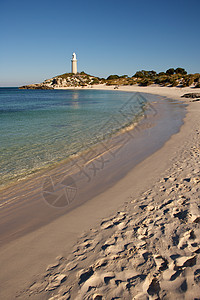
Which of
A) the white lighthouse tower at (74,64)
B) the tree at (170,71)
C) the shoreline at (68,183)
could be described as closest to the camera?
the shoreline at (68,183)

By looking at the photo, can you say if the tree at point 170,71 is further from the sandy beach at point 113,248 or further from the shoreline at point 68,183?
the sandy beach at point 113,248

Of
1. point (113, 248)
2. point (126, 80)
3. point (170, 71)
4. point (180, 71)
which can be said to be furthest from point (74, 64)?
point (113, 248)

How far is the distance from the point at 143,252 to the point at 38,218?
2.41 metres

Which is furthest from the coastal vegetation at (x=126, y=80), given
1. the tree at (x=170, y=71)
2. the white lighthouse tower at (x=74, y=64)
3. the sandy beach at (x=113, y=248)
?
the sandy beach at (x=113, y=248)

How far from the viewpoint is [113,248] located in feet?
10.4

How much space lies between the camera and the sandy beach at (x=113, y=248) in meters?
2.52

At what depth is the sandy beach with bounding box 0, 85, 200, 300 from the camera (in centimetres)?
252

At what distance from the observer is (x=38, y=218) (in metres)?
4.38

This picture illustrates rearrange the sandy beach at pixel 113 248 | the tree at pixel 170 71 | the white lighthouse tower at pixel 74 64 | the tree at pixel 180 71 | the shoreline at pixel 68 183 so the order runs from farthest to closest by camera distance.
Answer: the white lighthouse tower at pixel 74 64, the tree at pixel 170 71, the tree at pixel 180 71, the shoreline at pixel 68 183, the sandy beach at pixel 113 248

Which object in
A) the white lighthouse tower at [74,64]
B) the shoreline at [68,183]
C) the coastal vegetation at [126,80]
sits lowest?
the shoreline at [68,183]

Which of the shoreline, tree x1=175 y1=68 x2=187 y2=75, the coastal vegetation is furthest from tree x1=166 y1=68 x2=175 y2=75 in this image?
the shoreline

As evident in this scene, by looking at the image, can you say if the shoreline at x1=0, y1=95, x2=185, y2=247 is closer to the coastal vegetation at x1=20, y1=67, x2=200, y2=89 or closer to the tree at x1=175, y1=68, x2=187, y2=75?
the coastal vegetation at x1=20, y1=67, x2=200, y2=89

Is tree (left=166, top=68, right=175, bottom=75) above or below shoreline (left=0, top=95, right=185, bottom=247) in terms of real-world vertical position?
above

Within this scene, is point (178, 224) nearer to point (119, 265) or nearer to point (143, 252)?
point (143, 252)
